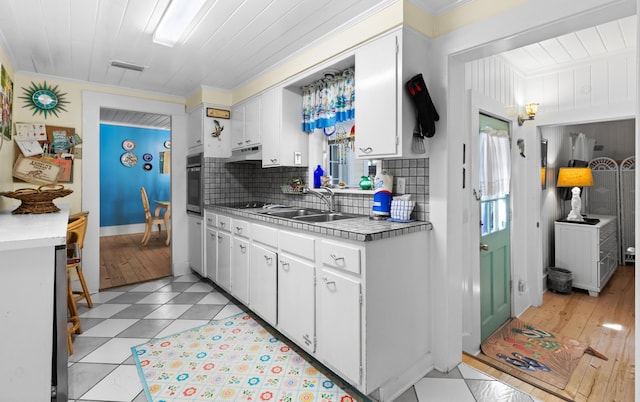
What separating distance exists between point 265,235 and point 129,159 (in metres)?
5.55

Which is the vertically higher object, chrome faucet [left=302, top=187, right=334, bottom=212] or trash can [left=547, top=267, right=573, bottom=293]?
chrome faucet [left=302, top=187, right=334, bottom=212]

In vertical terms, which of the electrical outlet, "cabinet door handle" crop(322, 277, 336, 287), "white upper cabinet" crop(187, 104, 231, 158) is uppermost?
"white upper cabinet" crop(187, 104, 231, 158)

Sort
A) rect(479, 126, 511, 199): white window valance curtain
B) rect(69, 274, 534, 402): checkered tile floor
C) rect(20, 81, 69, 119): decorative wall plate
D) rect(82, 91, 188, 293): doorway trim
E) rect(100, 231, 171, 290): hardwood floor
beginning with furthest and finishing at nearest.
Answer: rect(100, 231, 171, 290): hardwood floor, rect(82, 91, 188, 293): doorway trim, rect(20, 81, 69, 119): decorative wall plate, rect(479, 126, 511, 199): white window valance curtain, rect(69, 274, 534, 402): checkered tile floor

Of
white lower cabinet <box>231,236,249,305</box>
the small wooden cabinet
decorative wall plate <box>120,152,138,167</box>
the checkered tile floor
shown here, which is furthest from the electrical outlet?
decorative wall plate <box>120,152,138,167</box>

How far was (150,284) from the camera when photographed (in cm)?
377

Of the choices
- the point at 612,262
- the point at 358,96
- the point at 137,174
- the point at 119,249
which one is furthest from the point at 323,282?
the point at 137,174

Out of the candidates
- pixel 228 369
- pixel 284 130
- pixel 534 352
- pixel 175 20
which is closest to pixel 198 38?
pixel 175 20

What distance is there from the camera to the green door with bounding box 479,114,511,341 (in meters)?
2.54

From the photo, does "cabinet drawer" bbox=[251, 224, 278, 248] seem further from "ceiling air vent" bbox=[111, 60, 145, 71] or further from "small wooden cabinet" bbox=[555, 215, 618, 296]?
"small wooden cabinet" bbox=[555, 215, 618, 296]

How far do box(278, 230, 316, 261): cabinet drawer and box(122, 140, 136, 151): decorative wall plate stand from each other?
5793 millimetres

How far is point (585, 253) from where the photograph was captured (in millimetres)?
3635

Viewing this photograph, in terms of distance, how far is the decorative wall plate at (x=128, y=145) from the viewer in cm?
664

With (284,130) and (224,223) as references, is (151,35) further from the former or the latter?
(224,223)

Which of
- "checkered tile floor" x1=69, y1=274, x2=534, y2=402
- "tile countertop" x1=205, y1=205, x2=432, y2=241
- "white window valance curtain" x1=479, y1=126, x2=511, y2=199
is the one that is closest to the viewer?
"tile countertop" x1=205, y1=205, x2=432, y2=241
